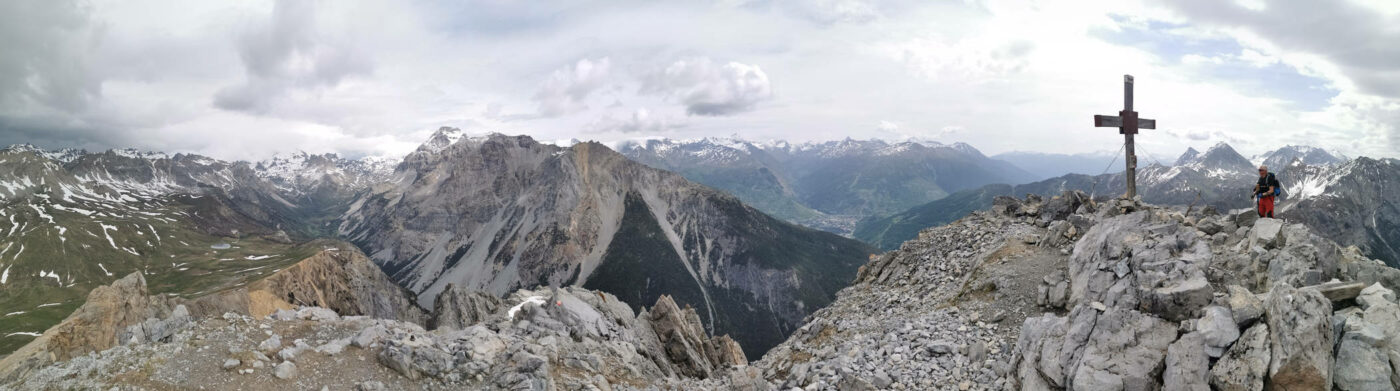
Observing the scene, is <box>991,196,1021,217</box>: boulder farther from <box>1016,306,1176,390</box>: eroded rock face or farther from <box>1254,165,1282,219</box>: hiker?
<box>1016,306,1176,390</box>: eroded rock face

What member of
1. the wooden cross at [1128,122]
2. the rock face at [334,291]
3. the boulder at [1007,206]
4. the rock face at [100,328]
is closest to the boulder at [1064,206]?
the boulder at [1007,206]

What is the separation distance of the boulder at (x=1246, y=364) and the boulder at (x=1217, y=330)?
0.14 m

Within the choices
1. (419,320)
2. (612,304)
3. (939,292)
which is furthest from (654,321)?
(419,320)

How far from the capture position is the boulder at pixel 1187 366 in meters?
12.5

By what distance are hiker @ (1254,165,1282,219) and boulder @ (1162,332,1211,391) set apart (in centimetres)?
A: 1381

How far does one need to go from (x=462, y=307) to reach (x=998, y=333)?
298 ft

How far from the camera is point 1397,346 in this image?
11.3 m

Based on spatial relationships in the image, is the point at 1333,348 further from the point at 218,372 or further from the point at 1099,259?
the point at 218,372

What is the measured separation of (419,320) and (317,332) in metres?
148

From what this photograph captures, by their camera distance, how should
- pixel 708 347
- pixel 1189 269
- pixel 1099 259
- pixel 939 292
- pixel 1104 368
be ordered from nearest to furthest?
pixel 1104 368 → pixel 1189 269 → pixel 1099 259 → pixel 939 292 → pixel 708 347

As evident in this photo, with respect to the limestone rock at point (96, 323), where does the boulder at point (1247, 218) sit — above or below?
above

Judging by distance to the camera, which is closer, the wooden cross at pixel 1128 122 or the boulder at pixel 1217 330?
the boulder at pixel 1217 330

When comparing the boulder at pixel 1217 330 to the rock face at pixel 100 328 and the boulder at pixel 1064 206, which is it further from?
the rock face at pixel 100 328

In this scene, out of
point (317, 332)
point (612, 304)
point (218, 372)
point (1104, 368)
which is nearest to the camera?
point (1104, 368)
